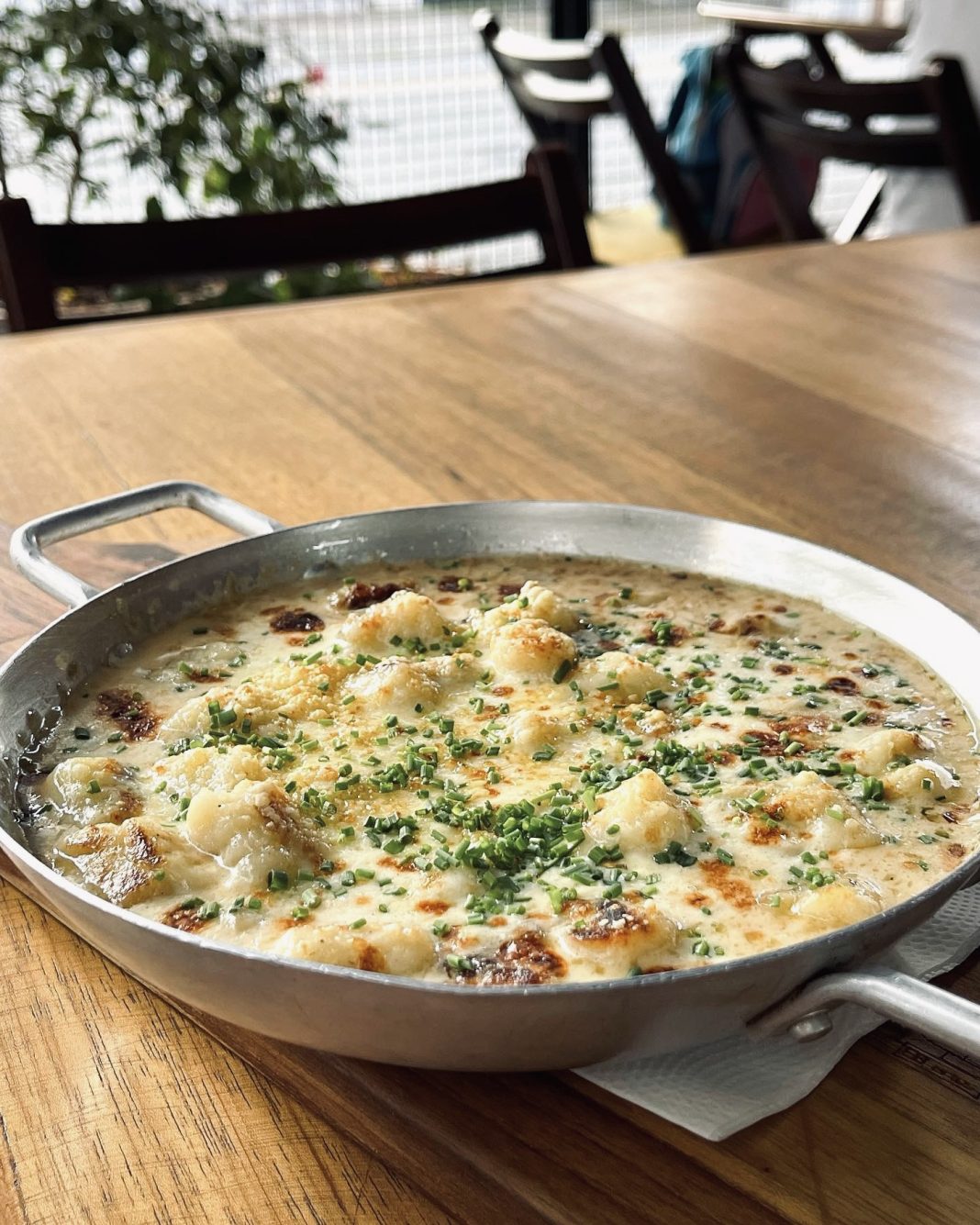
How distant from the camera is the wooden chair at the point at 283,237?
7.36 ft

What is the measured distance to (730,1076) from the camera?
31.5 inches

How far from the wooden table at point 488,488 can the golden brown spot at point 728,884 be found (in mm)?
112

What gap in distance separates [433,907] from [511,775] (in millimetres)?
177

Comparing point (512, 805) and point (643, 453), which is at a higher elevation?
point (512, 805)

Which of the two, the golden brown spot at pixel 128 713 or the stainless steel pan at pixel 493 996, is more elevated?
the stainless steel pan at pixel 493 996


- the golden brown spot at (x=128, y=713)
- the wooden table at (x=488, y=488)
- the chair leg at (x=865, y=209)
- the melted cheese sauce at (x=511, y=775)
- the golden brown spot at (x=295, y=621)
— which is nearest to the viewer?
the wooden table at (x=488, y=488)

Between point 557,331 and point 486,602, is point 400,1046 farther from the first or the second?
point 557,331

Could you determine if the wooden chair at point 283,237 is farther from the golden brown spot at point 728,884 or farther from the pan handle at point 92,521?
the golden brown spot at point 728,884

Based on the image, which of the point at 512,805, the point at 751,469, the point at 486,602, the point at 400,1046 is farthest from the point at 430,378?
the point at 400,1046

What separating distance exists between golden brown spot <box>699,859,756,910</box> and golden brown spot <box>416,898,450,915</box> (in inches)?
7.0

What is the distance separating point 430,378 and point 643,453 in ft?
1.34

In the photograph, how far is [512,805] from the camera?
98 centimetres

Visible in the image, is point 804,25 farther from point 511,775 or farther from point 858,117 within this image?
point 511,775

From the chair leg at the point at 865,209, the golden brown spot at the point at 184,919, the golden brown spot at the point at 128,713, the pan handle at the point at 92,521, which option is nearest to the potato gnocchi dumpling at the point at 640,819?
the golden brown spot at the point at 184,919
